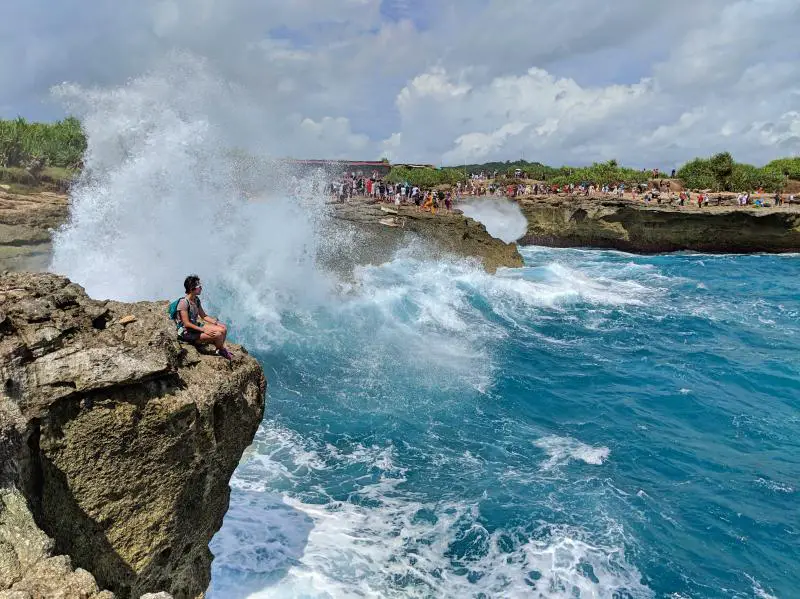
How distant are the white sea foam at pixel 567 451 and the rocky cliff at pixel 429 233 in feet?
44.6

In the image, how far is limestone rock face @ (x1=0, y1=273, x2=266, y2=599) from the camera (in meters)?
4.09

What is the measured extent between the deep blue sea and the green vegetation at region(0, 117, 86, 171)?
27414mm

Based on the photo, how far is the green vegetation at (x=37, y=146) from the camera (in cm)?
3406

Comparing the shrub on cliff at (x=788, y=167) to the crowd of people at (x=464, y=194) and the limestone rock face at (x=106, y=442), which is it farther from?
the limestone rock face at (x=106, y=442)

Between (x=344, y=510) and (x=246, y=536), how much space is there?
139 cm

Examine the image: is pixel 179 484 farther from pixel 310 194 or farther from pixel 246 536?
pixel 310 194

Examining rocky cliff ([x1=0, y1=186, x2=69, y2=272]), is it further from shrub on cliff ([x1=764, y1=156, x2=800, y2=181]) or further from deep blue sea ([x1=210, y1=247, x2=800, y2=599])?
shrub on cliff ([x1=764, y1=156, x2=800, y2=181])

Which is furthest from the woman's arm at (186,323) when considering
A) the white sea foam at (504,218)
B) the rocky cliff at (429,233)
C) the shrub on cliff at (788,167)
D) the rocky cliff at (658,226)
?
the shrub on cliff at (788,167)

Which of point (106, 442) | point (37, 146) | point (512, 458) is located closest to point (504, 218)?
point (37, 146)

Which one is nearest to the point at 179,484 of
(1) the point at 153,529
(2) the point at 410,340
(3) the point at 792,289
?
(1) the point at 153,529

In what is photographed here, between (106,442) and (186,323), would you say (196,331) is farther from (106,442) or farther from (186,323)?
(106,442)

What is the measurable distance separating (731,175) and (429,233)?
43.0 meters

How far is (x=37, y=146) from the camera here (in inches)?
1385

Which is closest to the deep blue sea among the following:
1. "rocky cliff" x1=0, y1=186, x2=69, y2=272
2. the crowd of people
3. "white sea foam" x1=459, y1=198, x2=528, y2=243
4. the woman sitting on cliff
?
the woman sitting on cliff
